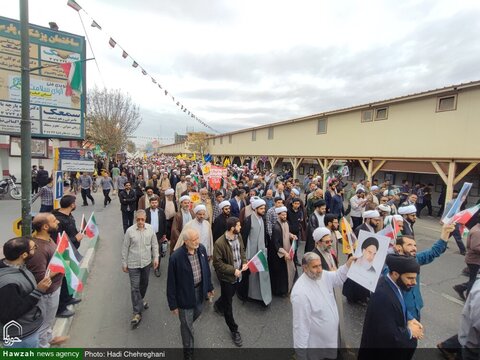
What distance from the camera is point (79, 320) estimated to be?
401cm

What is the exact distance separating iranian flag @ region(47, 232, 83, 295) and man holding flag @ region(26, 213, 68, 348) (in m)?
0.13

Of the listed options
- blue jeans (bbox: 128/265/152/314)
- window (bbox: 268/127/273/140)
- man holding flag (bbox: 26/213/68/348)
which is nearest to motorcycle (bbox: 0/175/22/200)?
man holding flag (bbox: 26/213/68/348)

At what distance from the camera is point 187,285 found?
10.2 feet

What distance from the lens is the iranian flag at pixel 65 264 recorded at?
2.84 m

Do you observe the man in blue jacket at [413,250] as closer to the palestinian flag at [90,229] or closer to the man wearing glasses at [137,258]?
the man wearing glasses at [137,258]

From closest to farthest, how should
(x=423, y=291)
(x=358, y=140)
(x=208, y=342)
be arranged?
(x=208, y=342) → (x=423, y=291) → (x=358, y=140)

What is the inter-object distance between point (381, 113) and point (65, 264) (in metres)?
17.0

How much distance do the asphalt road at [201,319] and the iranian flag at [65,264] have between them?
1124 mm

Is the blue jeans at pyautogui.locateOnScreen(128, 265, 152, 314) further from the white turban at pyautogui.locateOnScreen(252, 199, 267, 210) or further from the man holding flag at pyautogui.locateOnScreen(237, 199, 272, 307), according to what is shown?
the white turban at pyautogui.locateOnScreen(252, 199, 267, 210)

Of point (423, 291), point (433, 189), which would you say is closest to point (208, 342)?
point (423, 291)

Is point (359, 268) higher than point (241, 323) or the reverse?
higher

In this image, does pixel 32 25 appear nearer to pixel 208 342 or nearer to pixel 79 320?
pixel 79 320

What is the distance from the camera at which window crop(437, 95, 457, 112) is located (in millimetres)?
11744

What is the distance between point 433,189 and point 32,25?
20.4 meters
